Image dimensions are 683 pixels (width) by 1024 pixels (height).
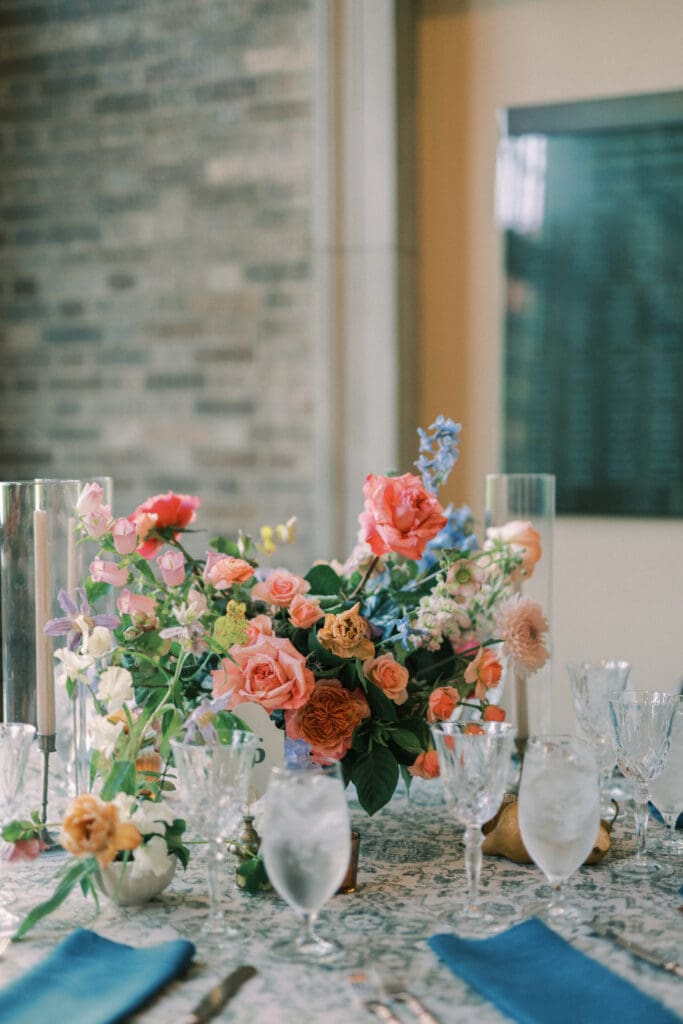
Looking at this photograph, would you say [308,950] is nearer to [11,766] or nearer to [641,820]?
[11,766]

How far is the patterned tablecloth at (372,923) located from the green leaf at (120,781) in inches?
5.1

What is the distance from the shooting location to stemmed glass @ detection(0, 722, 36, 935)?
1183 millimetres

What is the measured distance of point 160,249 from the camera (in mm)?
3473

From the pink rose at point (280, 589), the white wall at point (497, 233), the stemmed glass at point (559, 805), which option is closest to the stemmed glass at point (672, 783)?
the stemmed glass at point (559, 805)

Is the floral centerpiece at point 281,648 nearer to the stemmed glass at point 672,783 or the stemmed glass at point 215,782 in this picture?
the stemmed glass at point 215,782

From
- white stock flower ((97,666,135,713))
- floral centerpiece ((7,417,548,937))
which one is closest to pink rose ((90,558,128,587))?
floral centerpiece ((7,417,548,937))

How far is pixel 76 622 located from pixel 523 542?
0.64 meters

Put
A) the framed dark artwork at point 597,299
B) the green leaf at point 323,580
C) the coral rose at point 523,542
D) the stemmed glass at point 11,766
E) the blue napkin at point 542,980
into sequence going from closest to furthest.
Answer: the blue napkin at point 542,980, the stemmed glass at point 11,766, the green leaf at point 323,580, the coral rose at point 523,542, the framed dark artwork at point 597,299

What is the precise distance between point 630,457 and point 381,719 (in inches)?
74.8

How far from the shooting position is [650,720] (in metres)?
1.25

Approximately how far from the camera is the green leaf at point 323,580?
142 centimetres

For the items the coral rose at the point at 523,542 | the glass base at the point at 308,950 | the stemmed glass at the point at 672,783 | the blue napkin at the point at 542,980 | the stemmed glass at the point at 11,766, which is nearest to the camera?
the blue napkin at the point at 542,980

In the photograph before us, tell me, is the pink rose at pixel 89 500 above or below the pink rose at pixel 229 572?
above

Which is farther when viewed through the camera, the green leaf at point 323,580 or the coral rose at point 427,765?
the green leaf at point 323,580
